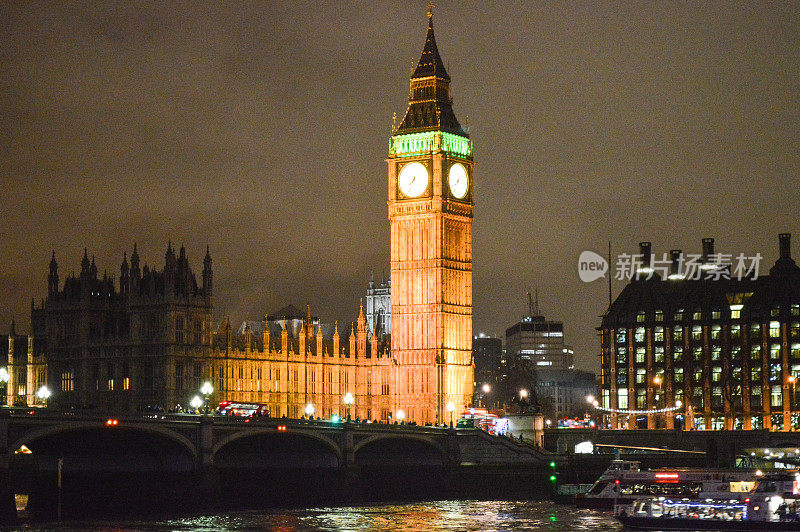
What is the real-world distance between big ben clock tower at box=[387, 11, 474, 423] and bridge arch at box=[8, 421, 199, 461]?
2015 inches

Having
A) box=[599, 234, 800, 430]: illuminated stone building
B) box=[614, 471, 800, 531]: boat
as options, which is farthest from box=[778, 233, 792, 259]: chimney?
box=[614, 471, 800, 531]: boat

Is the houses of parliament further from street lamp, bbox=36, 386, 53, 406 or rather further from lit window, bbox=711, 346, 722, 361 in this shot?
lit window, bbox=711, 346, 722, 361

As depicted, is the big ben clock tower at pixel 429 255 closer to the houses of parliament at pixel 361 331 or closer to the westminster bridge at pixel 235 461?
the houses of parliament at pixel 361 331

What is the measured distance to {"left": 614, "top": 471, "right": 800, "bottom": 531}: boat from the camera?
289 ft

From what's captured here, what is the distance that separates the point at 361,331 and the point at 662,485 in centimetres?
5851

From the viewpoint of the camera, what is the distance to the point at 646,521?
294 ft

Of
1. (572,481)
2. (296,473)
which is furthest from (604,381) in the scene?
(296,473)

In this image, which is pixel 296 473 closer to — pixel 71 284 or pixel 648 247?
pixel 71 284

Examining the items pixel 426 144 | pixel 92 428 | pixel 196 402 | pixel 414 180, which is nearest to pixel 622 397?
pixel 414 180

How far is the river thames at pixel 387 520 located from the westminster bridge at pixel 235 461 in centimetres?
606

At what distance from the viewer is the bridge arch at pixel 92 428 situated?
88812 mm

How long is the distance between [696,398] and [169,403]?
58.0 meters

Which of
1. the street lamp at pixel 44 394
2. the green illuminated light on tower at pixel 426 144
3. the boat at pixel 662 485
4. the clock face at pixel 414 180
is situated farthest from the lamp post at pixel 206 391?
the boat at pixel 662 485

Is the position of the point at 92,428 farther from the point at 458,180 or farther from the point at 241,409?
the point at 458,180
